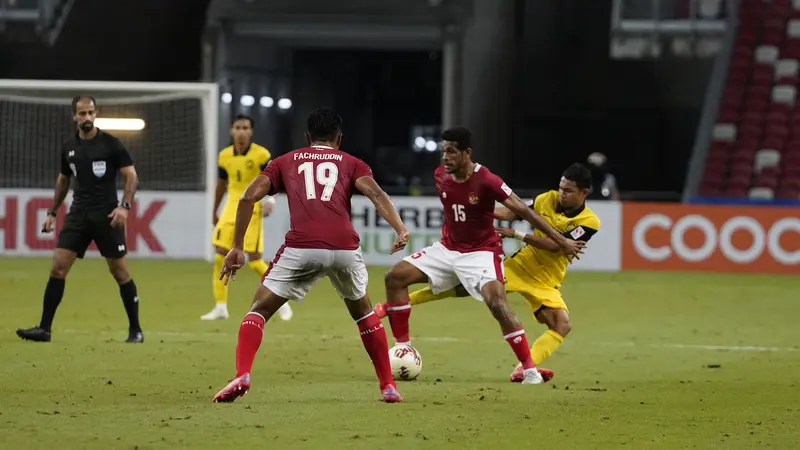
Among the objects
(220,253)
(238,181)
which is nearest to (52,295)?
(220,253)

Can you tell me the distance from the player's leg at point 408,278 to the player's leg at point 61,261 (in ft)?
9.84

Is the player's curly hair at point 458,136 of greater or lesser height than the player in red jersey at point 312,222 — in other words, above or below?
above

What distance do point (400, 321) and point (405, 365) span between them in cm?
47

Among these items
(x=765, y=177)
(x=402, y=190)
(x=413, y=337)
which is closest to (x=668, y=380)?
(x=413, y=337)

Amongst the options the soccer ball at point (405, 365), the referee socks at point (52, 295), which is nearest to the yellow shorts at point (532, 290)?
the soccer ball at point (405, 365)

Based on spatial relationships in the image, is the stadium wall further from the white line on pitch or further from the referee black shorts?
the referee black shorts

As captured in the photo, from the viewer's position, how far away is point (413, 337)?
43.1ft

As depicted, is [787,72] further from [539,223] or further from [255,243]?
[539,223]

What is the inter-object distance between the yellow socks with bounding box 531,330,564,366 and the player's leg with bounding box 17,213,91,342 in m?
4.00

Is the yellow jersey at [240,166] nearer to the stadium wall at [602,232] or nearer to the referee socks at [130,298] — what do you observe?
the referee socks at [130,298]

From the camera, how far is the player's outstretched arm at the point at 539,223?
9.36 metres

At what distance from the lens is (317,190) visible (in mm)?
8250

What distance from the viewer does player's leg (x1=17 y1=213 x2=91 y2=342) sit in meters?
11.7

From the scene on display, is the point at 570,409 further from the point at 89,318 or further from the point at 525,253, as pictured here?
the point at 89,318
